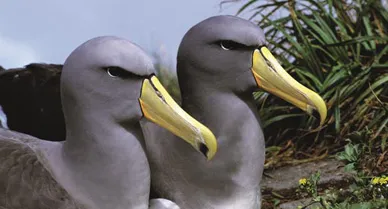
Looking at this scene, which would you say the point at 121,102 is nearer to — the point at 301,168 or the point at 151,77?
the point at 151,77

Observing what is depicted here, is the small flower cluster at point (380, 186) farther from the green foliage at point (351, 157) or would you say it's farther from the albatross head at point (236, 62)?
the albatross head at point (236, 62)

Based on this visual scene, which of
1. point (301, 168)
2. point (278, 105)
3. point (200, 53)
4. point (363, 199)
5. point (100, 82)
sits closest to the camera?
point (100, 82)

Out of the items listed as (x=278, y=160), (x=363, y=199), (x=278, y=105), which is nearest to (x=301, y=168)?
(x=278, y=160)

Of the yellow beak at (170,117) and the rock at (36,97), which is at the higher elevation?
the yellow beak at (170,117)

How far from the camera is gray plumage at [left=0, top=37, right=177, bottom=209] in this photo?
4906 millimetres

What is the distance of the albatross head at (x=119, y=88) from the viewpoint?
193 inches

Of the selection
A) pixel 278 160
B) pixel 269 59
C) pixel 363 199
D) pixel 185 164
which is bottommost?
pixel 278 160

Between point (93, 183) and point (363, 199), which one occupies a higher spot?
point (93, 183)

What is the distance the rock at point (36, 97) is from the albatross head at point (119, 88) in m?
1.64

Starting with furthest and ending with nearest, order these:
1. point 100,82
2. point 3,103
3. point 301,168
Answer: point 301,168, point 3,103, point 100,82

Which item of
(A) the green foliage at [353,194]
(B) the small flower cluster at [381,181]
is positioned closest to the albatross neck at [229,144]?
(A) the green foliage at [353,194]

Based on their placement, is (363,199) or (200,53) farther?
(363,199)

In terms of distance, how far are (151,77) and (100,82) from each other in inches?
9.4

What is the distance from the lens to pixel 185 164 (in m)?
5.57
